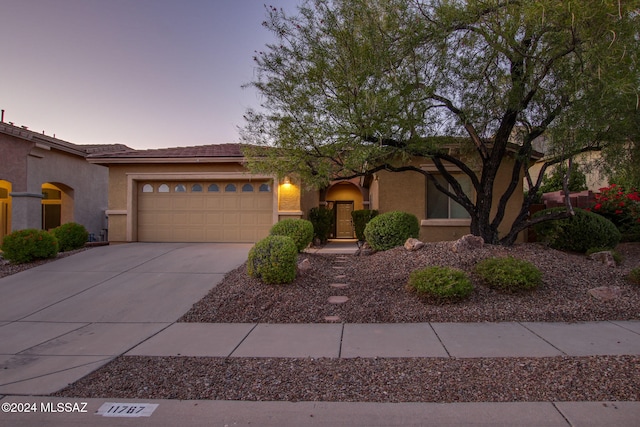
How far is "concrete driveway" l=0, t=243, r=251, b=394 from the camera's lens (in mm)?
4457

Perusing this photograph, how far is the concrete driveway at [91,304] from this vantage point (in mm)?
4457

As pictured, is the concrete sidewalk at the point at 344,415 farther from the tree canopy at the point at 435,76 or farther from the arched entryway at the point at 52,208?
the arched entryway at the point at 52,208

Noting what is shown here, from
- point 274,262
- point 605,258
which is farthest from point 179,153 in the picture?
point 605,258

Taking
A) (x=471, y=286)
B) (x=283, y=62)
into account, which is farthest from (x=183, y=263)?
(x=471, y=286)

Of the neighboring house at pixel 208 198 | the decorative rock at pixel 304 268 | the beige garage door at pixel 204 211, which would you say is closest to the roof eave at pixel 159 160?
the neighboring house at pixel 208 198

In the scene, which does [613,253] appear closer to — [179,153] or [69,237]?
[179,153]

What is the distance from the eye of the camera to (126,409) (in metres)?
3.37

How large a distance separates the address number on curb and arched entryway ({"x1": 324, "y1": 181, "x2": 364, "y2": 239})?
56.4 feet

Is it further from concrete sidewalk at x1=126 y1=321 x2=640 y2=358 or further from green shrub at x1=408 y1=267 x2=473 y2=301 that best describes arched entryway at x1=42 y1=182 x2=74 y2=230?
green shrub at x1=408 y1=267 x2=473 y2=301

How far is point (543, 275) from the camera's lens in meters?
7.38

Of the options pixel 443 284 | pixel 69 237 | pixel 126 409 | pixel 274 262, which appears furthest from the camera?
pixel 69 237

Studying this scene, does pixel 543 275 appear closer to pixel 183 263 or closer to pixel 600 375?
pixel 600 375

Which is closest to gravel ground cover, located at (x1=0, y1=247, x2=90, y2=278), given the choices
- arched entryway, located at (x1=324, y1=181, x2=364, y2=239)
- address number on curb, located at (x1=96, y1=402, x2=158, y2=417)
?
address number on curb, located at (x1=96, y1=402, x2=158, y2=417)

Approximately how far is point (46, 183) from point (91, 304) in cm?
1044
